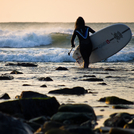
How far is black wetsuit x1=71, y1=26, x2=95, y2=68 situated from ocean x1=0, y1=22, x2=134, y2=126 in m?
0.52

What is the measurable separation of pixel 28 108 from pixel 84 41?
22.9 feet

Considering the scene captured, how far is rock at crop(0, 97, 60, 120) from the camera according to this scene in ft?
11.9

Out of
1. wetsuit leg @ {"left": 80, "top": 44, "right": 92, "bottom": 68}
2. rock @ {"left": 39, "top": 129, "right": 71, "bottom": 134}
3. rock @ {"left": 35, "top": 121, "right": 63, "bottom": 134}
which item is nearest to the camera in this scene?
rock @ {"left": 39, "top": 129, "right": 71, "bottom": 134}

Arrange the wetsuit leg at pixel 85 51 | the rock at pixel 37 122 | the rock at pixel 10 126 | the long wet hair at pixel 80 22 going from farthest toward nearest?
the wetsuit leg at pixel 85 51
the long wet hair at pixel 80 22
the rock at pixel 37 122
the rock at pixel 10 126

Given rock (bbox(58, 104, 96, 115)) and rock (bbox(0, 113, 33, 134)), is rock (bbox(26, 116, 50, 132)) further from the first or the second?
rock (bbox(0, 113, 33, 134))

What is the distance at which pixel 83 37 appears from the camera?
10.2 m

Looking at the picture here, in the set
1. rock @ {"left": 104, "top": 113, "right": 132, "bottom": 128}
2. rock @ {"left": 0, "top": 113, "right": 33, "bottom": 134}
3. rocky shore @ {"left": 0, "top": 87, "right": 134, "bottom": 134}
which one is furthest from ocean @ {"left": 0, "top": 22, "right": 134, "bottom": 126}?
rock @ {"left": 0, "top": 113, "right": 33, "bottom": 134}

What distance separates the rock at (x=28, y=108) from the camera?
3625 millimetres

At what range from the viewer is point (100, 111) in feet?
13.3

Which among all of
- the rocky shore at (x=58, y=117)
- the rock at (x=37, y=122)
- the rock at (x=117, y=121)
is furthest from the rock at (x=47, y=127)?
the rock at (x=117, y=121)

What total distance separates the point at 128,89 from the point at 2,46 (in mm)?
22586

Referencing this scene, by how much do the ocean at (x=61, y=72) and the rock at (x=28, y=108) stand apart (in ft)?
2.26

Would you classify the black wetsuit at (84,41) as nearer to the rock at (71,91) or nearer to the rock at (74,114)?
the rock at (71,91)

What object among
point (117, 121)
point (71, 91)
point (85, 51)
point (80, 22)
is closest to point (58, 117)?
point (117, 121)
